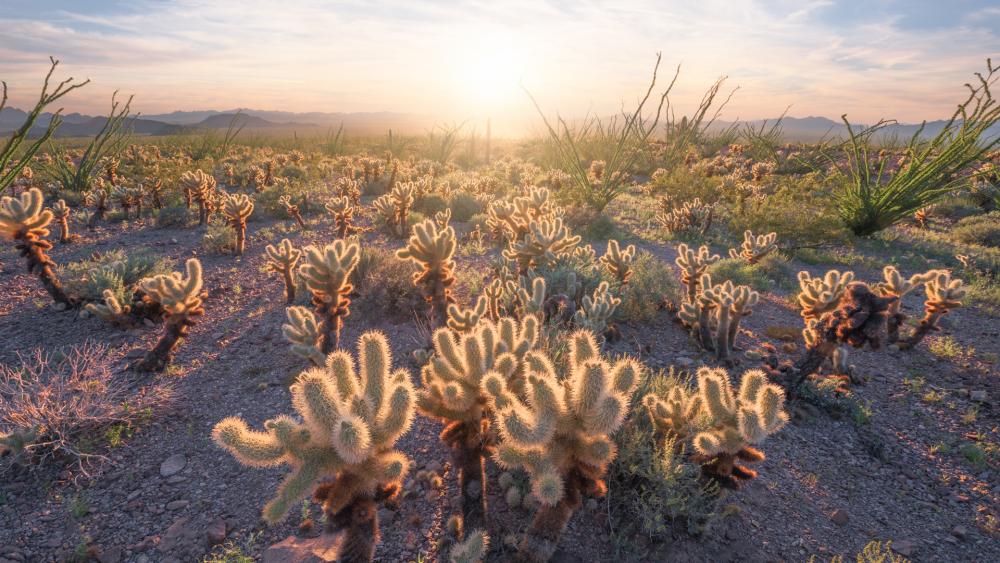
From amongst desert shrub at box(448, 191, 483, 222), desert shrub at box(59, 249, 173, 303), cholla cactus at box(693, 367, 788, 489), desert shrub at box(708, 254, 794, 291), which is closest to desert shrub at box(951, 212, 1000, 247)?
desert shrub at box(708, 254, 794, 291)

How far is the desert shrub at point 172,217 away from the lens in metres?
9.70

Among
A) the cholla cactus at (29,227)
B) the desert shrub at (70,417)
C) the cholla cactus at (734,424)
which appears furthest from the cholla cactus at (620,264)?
the cholla cactus at (29,227)

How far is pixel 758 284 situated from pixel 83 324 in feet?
30.2

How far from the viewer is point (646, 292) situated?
20.9ft

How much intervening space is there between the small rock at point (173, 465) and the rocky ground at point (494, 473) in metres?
0.01

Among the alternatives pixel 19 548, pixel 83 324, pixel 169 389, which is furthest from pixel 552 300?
pixel 83 324

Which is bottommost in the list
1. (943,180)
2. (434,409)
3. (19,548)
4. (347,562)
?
(19,548)

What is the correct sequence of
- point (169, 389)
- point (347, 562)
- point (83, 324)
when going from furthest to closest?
point (83, 324)
point (169, 389)
point (347, 562)

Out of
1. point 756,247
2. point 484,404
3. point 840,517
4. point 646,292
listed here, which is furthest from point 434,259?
point 756,247

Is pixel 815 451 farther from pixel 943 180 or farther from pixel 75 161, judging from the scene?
pixel 75 161

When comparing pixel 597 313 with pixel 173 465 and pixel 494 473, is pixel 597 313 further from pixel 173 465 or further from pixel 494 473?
pixel 173 465

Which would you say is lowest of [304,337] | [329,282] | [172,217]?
[304,337]

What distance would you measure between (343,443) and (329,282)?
2.60 meters

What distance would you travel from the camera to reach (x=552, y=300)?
5.71 m
